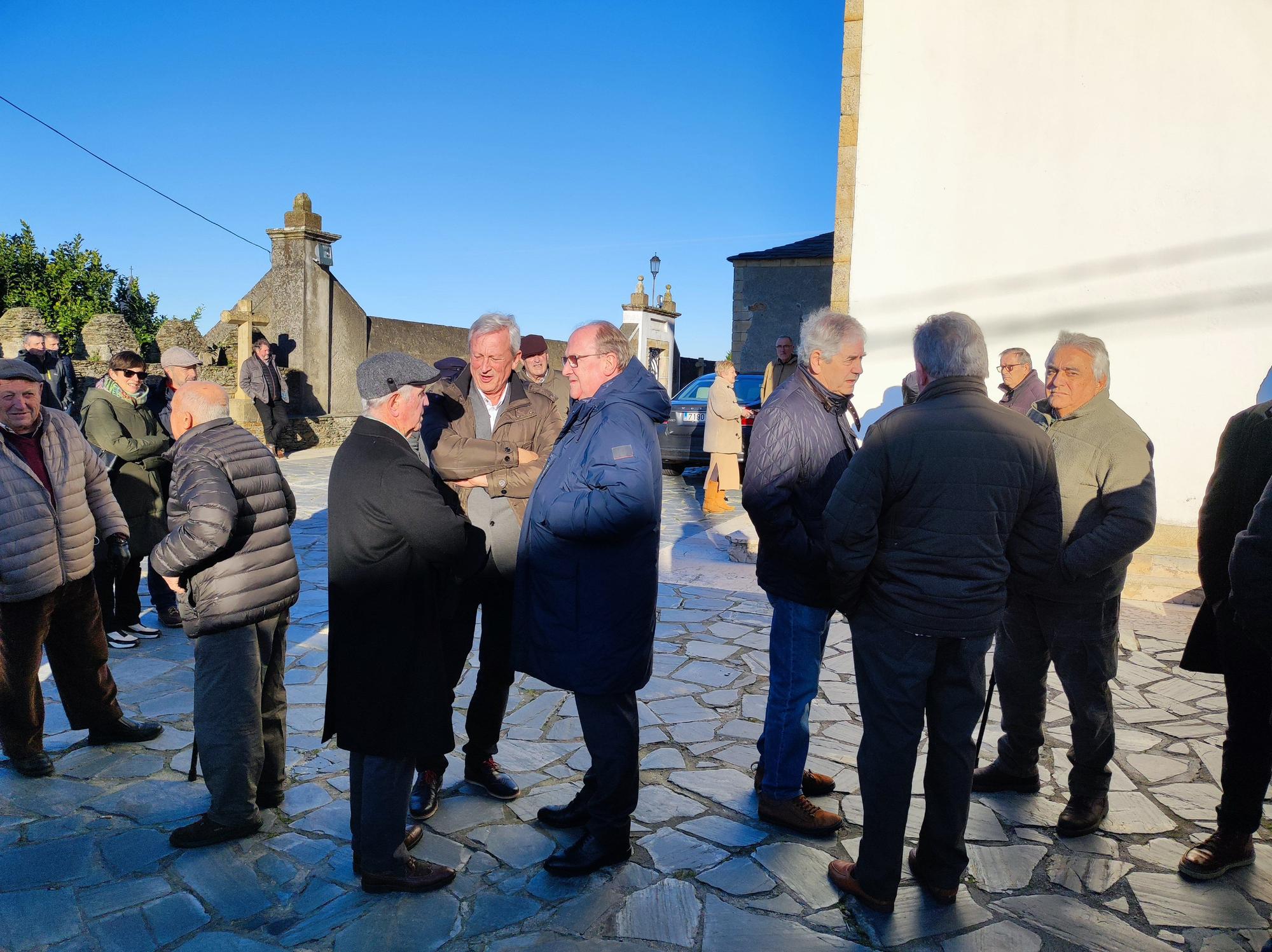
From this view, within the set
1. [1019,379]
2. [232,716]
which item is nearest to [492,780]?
[232,716]

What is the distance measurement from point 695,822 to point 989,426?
196cm

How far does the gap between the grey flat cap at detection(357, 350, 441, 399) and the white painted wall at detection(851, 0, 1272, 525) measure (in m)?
5.95

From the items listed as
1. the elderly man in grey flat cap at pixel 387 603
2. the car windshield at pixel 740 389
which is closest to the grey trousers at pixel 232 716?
the elderly man in grey flat cap at pixel 387 603

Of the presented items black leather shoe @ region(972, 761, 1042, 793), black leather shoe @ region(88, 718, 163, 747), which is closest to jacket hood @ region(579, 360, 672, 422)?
black leather shoe @ region(972, 761, 1042, 793)

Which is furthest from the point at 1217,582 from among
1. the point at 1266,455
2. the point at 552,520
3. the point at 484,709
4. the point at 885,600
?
the point at 484,709

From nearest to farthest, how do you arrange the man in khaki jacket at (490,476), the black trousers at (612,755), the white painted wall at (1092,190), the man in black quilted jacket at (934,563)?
1. the man in black quilted jacket at (934,563)
2. the black trousers at (612,755)
3. the man in khaki jacket at (490,476)
4. the white painted wall at (1092,190)

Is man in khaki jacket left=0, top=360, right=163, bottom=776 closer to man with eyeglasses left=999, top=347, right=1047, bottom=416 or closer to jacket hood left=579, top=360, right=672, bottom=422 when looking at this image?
jacket hood left=579, top=360, right=672, bottom=422

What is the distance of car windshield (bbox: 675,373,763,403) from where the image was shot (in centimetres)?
1427

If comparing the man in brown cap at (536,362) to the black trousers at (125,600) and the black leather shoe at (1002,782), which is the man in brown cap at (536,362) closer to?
the black trousers at (125,600)

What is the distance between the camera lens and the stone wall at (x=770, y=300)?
2325cm

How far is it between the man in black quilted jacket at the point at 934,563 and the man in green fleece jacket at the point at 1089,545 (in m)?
0.47

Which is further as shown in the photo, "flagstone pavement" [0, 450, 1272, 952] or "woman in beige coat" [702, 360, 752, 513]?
"woman in beige coat" [702, 360, 752, 513]

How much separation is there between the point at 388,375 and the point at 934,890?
254 centimetres

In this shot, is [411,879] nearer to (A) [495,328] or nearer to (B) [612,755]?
(B) [612,755]
